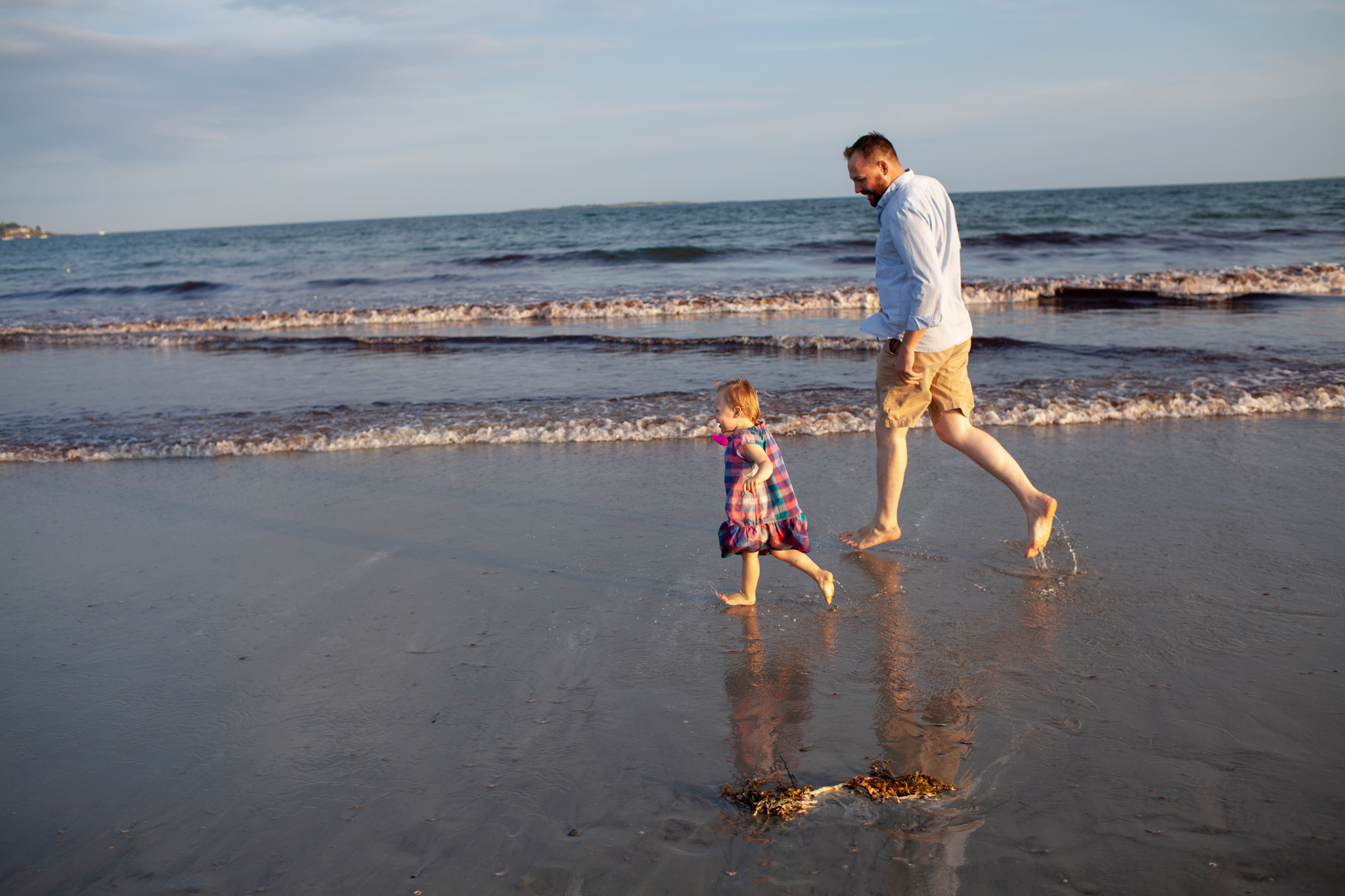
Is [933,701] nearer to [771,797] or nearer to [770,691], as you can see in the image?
[770,691]

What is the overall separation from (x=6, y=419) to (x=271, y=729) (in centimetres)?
726

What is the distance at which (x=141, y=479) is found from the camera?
226 inches

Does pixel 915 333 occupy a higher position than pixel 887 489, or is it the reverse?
pixel 915 333

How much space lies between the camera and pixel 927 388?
146 inches

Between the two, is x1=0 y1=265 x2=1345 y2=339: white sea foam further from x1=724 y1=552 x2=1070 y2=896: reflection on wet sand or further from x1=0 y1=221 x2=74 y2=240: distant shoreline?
x1=0 y1=221 x2=74 y2=240: distant shoreline

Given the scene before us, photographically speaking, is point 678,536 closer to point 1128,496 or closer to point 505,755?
point 505,755

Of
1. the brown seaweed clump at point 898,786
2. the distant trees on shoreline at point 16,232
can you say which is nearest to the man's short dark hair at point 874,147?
the brown seaweed clump at point 898,786

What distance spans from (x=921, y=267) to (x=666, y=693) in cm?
197

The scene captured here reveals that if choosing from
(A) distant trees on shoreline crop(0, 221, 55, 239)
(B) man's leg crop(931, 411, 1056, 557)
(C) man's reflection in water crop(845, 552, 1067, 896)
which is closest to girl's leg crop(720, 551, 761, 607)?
(C) man's reflection in water crop(845, 552, 1067, 896)

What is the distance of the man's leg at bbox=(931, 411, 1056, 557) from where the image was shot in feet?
12.0

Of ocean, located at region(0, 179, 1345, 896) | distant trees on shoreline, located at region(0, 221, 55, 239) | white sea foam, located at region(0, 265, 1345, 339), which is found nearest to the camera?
ocean, located at region(0, 179, 1345, 896)

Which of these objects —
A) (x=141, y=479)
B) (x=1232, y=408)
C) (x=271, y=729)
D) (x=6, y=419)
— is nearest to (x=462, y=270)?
(x=6, y=419)

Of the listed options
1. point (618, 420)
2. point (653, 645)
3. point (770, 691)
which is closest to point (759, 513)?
point (653, 645)

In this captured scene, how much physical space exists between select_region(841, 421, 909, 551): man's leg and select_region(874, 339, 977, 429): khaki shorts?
83 mm
